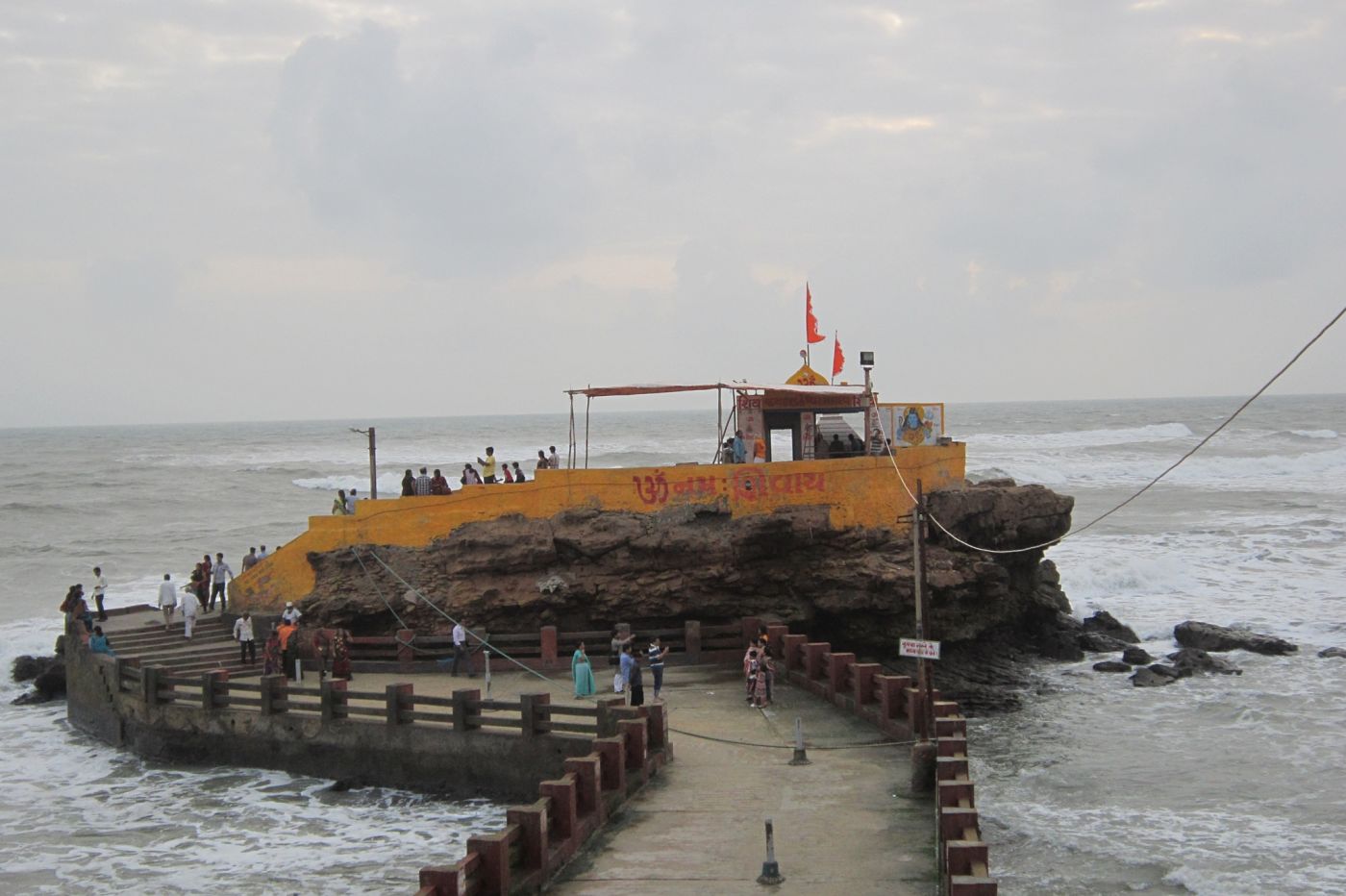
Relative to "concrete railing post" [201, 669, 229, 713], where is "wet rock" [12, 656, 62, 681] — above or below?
below

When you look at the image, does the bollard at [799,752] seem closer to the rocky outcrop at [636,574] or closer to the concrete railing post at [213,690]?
the rocky outcrop at [636,574]

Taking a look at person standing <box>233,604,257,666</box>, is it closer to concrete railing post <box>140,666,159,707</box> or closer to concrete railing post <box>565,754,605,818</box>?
concrete railing post <box>140,666,159,707</box>

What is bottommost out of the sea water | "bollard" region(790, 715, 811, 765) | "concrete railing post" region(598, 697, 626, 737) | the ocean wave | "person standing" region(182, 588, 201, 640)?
the sea water

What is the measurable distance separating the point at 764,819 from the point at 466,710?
20.3 feet

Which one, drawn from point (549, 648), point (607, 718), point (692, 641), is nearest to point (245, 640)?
point (549, 648)

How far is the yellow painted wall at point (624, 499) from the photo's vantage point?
85.8ft

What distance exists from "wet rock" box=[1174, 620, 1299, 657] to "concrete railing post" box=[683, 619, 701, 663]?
48.8 ft

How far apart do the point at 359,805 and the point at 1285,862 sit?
13.9m

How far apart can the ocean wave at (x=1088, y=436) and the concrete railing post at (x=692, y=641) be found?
96.5m

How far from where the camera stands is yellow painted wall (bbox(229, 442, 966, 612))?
85.8 ft

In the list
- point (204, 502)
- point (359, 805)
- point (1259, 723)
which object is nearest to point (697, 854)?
point (359, 805)

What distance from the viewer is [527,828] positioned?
13.9 m

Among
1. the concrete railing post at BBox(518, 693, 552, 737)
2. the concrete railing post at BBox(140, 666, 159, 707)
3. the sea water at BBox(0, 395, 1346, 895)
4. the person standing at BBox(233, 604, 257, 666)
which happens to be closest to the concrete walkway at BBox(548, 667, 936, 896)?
the concrete railing post at BBox(518, 693, 552, 737)

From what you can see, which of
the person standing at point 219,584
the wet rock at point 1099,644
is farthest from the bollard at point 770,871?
the wet rock at point 1099,644
